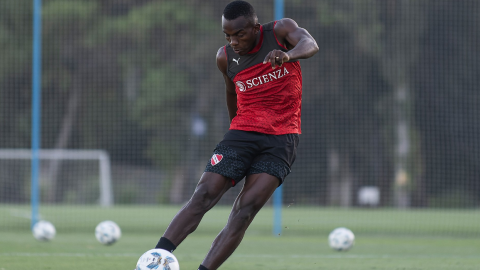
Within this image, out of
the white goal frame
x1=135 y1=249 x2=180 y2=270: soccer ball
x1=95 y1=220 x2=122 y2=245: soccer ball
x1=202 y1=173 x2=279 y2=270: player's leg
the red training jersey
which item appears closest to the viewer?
x1=135 y1=249 x2=180 y2=270: soccer ball

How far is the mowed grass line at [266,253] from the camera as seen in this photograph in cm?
813

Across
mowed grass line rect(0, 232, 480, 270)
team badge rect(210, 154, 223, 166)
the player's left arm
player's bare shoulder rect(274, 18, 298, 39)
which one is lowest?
mowed grass line rect(0, 232, 480, 270)

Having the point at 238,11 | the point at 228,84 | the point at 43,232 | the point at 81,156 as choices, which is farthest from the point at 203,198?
the point at 81,156

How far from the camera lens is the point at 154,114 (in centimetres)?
2227

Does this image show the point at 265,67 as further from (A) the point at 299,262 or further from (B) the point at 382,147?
(B) the point at 382,147

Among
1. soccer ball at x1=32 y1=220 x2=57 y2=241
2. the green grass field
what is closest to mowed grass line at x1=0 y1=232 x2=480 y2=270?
the green grass field

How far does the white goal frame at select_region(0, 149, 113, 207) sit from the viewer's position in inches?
909

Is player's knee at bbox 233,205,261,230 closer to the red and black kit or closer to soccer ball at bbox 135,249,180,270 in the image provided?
the red and black kit

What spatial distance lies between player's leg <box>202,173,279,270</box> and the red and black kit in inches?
3.2

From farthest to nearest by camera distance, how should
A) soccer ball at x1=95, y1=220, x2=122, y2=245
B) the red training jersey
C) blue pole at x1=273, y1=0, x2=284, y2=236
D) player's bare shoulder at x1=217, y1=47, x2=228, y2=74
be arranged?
blue pole at x1=273, y1=0, x2=284, y2=236, soccer ball at x1=95, y1=220, x2=122, y2=245, player's bare shoulder at x1=217, y1=47, x2=228, y2=74, the red training jersey

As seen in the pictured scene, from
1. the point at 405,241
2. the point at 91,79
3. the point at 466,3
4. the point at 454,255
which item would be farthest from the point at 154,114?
the point at 454,255

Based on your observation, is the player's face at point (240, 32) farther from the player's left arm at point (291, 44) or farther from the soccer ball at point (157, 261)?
the soccer ball at point (157, 261)

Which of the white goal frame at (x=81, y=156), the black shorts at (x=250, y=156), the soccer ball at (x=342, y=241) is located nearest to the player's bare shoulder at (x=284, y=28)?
the black shorts at (x=250, y=156)

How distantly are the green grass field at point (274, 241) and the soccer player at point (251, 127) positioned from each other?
221 cm
